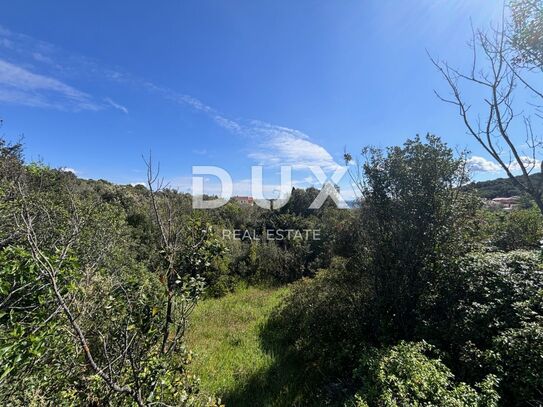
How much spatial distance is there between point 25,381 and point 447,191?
667cm

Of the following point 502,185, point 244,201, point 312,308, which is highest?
point 502,185

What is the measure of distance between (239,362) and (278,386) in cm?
122

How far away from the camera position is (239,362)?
19.9ft

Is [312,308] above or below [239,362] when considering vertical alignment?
above

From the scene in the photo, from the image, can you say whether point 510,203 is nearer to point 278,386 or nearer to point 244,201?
point 278,386

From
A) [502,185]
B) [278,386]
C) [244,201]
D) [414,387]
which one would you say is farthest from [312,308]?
[244,201]

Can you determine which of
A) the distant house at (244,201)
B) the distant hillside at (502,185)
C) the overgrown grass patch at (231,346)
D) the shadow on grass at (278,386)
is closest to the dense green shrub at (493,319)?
the distant hillside at (502,185)

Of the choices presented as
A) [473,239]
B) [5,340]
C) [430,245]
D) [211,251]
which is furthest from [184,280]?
[473,239]

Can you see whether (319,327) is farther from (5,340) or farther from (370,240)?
(5,340)

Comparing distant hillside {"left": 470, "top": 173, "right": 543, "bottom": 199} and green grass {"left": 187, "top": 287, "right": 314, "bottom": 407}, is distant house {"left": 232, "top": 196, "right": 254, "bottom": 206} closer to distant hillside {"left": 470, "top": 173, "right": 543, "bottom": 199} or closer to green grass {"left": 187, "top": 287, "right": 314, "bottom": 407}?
green grass {"left": 187, "top": 287, "right": 314, "bottom": 407}

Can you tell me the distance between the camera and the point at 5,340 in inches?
76.8

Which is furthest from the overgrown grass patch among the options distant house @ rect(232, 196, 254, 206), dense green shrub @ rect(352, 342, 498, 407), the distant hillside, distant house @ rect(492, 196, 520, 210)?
distant house @ rect(232, 196, 254, 206)

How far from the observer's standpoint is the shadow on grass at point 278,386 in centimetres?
475

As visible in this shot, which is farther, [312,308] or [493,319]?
[312,308]
